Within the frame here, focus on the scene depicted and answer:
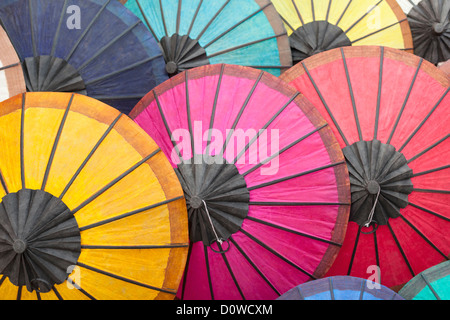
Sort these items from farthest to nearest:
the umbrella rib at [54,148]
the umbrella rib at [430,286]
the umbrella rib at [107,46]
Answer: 1. the umbrella rib at [107,46]
2. the umbrella rib at [430,286]
3. the umbrella rib at [54,148]

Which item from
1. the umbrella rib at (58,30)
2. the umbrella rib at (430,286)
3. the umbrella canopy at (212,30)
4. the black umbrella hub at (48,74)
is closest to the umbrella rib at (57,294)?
the black umbrella hub at (48,74)

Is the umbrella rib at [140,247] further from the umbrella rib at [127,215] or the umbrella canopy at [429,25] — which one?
the umbrella canopy at [429,25]

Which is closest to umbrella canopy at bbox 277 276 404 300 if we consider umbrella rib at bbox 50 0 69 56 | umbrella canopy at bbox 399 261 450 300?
umbrella canopy at bbox 399 261 450 300

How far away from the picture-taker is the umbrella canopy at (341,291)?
381 centimetres

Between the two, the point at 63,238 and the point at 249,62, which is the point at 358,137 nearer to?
the point at 249,62

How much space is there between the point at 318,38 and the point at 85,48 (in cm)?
265

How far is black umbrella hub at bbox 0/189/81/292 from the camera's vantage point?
3.61 meters

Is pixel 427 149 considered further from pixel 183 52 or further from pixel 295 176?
pixel 183 52

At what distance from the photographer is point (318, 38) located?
5.71 meters

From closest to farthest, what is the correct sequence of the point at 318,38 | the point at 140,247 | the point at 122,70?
the point at 140,247 → the point at 122,70 → the point at 318,38

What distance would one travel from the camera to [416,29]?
6281 mm

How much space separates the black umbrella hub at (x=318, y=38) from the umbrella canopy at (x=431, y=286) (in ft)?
9.05

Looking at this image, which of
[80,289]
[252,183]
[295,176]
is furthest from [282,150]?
[80,289]
